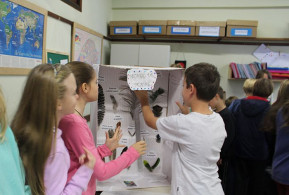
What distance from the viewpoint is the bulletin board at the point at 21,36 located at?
4.93 ft

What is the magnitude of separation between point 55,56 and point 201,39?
7.63 feet

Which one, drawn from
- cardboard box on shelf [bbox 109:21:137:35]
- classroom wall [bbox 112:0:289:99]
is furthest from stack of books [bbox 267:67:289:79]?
cardboard box on shelf [bbox 109:21:137:35]

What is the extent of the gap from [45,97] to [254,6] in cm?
359

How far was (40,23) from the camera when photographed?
184cm

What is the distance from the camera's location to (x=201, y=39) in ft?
11.7

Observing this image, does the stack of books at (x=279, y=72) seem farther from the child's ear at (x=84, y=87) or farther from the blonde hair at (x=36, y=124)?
the blonde hair at (x=36, y=124)

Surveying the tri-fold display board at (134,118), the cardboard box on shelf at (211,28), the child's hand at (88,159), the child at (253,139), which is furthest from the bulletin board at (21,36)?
the cardboard box on shelf at (211,28)

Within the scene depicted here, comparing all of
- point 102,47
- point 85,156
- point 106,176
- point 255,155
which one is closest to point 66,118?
point 85,156

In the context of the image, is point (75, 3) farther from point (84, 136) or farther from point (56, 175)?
point (56, 175)

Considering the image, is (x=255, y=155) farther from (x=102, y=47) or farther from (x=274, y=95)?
(x=102, y=47)

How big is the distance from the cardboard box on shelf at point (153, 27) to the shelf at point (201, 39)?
0.16 m

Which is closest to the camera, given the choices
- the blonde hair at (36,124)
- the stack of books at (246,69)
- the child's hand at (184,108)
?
the blonde hair at (36,124)

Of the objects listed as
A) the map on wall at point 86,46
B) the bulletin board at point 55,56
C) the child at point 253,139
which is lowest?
the child at point 253,139

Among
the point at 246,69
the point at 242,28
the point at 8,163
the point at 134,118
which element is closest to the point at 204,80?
the point at 134,118
